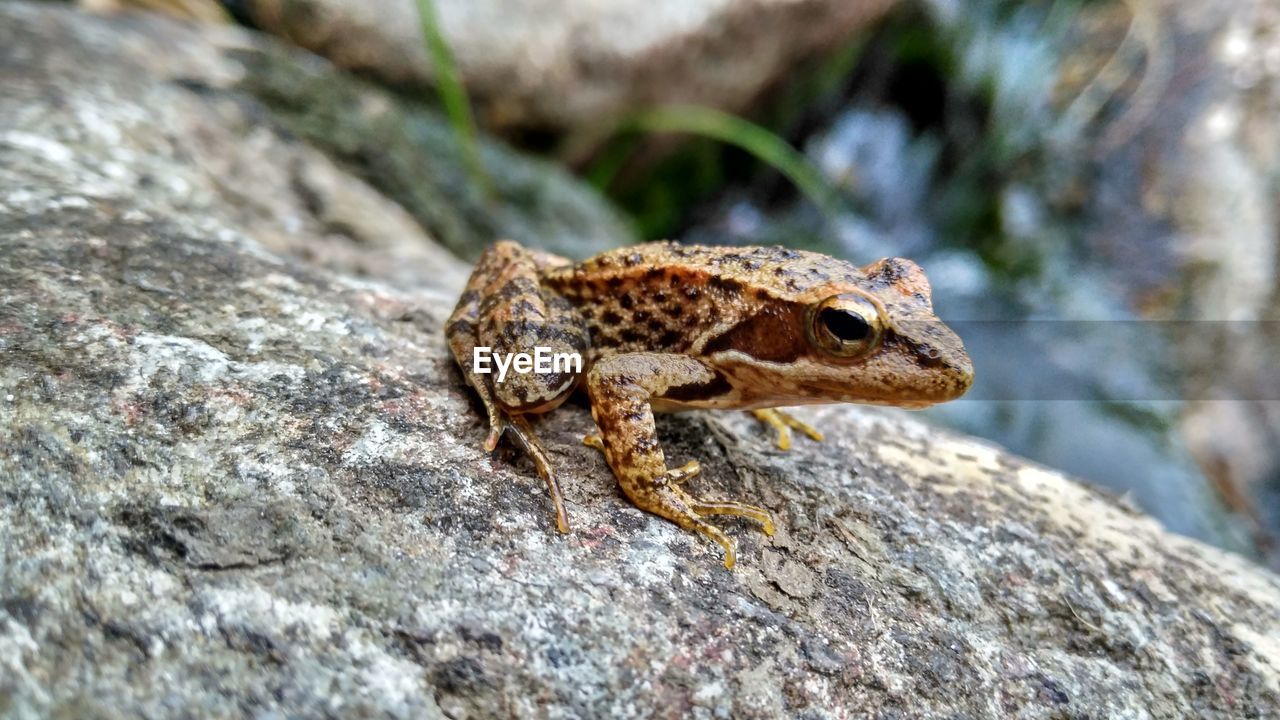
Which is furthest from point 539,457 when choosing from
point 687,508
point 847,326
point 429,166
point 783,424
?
point 429,166

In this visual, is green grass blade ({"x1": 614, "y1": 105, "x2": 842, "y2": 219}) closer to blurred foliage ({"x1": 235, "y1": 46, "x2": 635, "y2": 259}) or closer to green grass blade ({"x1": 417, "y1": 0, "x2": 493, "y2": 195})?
blurred foliage ({"x1": 235, "y1": 46, "x2": 635, "y2": 259})

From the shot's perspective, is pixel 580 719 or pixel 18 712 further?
pixel 580 719

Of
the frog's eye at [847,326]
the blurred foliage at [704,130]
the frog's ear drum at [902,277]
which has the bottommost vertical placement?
the frog's eye at [847,326]

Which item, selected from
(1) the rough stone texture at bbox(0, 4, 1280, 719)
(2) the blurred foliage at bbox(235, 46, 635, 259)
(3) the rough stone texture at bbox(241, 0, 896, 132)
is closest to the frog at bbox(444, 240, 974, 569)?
(1) the rough stone texture at bbox(0, 4, 1280, 719)

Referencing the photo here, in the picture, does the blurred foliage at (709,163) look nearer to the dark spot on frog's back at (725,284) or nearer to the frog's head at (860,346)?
the dark spot on frog's back at (725,284)

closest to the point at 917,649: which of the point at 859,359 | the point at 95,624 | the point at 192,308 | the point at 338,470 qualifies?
the point at 859,359

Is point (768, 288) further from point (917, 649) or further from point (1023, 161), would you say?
point (1023, 161)

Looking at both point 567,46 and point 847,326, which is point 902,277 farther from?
point 567,46

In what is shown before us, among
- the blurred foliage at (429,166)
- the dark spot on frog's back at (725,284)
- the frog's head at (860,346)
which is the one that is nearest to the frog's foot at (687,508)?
the frog's head at (860,346)
